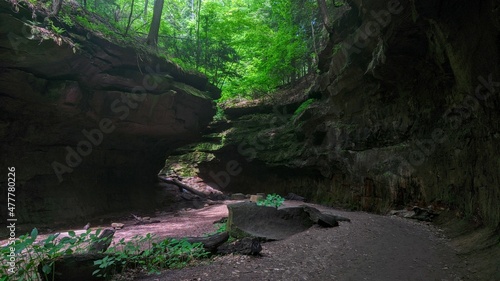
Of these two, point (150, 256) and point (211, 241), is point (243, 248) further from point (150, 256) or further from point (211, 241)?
point (150, 256)

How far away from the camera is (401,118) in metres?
9.99

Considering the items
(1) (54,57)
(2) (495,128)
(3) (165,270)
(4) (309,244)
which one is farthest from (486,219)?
(1) (54,57)

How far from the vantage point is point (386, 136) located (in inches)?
419

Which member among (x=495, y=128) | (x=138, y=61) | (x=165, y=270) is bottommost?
(x=165, y=270)

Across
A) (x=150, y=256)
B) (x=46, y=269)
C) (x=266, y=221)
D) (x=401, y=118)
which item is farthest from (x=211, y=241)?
(x=401, y=118)

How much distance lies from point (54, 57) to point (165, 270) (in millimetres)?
8330

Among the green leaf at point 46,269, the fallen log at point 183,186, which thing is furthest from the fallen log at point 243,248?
the fallen log at point 183,186

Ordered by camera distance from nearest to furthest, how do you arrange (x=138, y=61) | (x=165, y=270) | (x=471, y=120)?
(x=165, y=270) → (x=471, y=120) → (x=138, y=61)

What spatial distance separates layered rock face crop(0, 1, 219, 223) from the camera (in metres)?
9.24

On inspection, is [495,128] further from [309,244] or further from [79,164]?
[79,164]

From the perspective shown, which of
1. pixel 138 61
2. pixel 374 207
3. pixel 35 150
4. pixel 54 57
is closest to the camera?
pixel 54 57

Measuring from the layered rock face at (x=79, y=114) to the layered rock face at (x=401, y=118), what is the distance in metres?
6.21

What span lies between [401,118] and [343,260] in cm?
709

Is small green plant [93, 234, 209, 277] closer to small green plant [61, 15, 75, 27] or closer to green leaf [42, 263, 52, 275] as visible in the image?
green leaf [42, 263, 52, 275]
